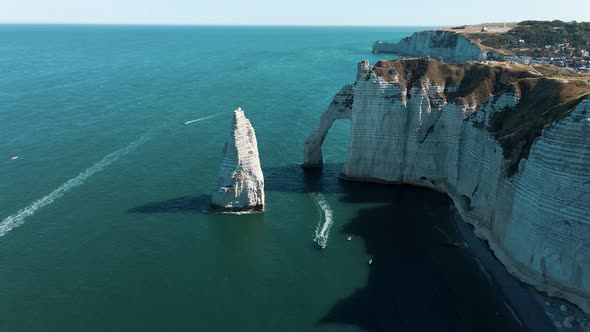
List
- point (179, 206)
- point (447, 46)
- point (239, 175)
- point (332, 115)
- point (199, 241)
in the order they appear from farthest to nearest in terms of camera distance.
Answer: point (447, 46) < point (332, 115) < point (179, 206) < point (239, 175) < point (199, 241)

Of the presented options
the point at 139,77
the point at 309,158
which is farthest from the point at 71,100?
the point at 309,158

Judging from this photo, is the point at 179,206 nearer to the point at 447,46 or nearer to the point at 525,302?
the point at 525,302

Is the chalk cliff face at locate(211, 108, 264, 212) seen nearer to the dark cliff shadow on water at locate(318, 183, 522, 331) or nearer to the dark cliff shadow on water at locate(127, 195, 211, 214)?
the dark cliff shadow on water at locate(127, 195, 211, 214)

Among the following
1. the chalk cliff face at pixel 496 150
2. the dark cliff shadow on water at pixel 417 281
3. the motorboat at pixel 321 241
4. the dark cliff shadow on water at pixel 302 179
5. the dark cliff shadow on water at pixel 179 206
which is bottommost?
the dark cliff shadow on water at pixel 417 281

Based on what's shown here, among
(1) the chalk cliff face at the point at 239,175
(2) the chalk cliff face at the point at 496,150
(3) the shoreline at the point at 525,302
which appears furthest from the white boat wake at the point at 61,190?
(3) the shoreline at the point at 525,302

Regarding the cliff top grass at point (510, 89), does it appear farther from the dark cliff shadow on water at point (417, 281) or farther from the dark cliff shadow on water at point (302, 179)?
the dark cliff shadow on water at point (302, 179)

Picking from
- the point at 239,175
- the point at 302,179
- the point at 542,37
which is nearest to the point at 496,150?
the point at 302,179
